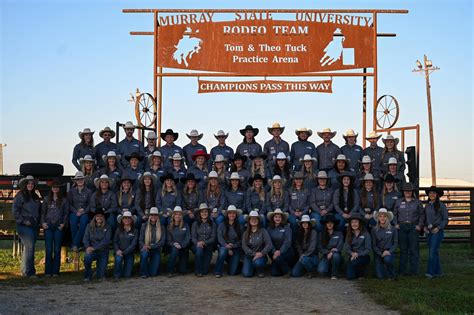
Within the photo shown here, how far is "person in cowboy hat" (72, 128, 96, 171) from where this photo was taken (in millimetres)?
12648

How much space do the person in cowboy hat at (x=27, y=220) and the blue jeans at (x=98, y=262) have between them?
42.6 inches

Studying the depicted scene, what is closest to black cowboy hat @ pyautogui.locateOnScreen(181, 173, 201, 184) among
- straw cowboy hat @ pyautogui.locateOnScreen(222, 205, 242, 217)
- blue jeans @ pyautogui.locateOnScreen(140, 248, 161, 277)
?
straw cowboy hat @ pyautogui.locateOnScreen(222, 205, 242, 217)

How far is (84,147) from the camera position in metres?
12.7

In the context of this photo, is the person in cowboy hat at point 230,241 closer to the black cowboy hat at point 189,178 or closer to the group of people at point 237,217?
the group of people at point 237,217

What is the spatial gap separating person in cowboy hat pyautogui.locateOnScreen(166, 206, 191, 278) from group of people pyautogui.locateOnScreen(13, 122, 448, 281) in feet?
0.06

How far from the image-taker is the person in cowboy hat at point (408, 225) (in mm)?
11180

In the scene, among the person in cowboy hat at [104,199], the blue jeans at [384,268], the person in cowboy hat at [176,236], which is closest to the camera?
the blue jeans at [384,268]

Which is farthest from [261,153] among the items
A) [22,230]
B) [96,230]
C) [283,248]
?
[22,230]

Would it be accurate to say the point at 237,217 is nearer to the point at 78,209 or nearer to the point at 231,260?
the point at 231,260

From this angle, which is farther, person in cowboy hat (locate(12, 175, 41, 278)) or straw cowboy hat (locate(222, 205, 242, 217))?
person in cowboy hat (locate(12, 175, 41, 278))

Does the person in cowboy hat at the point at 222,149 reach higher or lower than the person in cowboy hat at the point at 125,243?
higher

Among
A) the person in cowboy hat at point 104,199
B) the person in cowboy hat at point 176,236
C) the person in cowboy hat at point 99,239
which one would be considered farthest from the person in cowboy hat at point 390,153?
the person in cowboy hat at point 99,239

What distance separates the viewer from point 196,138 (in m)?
13.1

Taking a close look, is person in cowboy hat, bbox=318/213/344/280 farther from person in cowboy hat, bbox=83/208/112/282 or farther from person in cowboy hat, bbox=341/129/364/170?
person in cowboy hat, bbox=83/208/112/282
